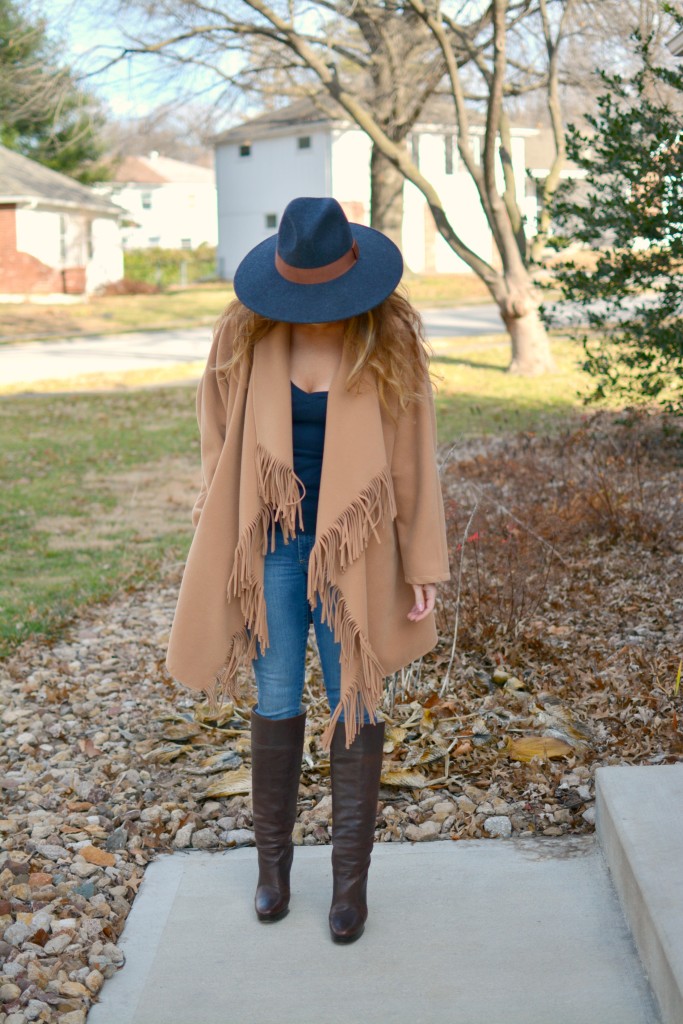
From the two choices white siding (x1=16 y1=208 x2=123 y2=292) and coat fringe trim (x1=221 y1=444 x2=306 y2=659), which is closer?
coat fringe trim (x1=221 y1=444 x2=306 y2=659)

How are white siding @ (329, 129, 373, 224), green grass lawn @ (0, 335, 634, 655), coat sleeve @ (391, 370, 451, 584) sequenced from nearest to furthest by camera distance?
coat sleeve @ (391, 370, 451, 584), green grass lawn @ (0, 335, 634, 655), white siding @ (329, 129, 373, 224)

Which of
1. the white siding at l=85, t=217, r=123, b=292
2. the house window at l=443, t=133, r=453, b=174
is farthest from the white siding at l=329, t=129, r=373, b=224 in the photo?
the white siding at l=85, t=217, r=123, b=292

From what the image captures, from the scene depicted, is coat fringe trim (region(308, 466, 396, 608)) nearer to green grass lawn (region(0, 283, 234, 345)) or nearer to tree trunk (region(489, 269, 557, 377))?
tree trunk (region(489, 269, 557, 377))

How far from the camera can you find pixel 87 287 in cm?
3769

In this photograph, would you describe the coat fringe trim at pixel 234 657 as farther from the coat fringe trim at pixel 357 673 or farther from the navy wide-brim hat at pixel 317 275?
the navy wide-brim hat at pixel 317 275

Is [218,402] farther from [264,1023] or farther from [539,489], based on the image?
[539,489]

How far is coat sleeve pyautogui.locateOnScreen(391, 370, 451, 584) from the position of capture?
2939mm

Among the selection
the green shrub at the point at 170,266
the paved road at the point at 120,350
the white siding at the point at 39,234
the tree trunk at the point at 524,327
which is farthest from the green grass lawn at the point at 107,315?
the tree trunk at the point at 524,327

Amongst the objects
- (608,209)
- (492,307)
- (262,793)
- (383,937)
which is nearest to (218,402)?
(262,793)

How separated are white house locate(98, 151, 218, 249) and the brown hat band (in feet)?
218

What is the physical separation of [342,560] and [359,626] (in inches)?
7.2

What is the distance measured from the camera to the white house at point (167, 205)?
68.8 meters

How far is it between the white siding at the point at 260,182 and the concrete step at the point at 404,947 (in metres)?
40.7

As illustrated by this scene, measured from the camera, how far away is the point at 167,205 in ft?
229
